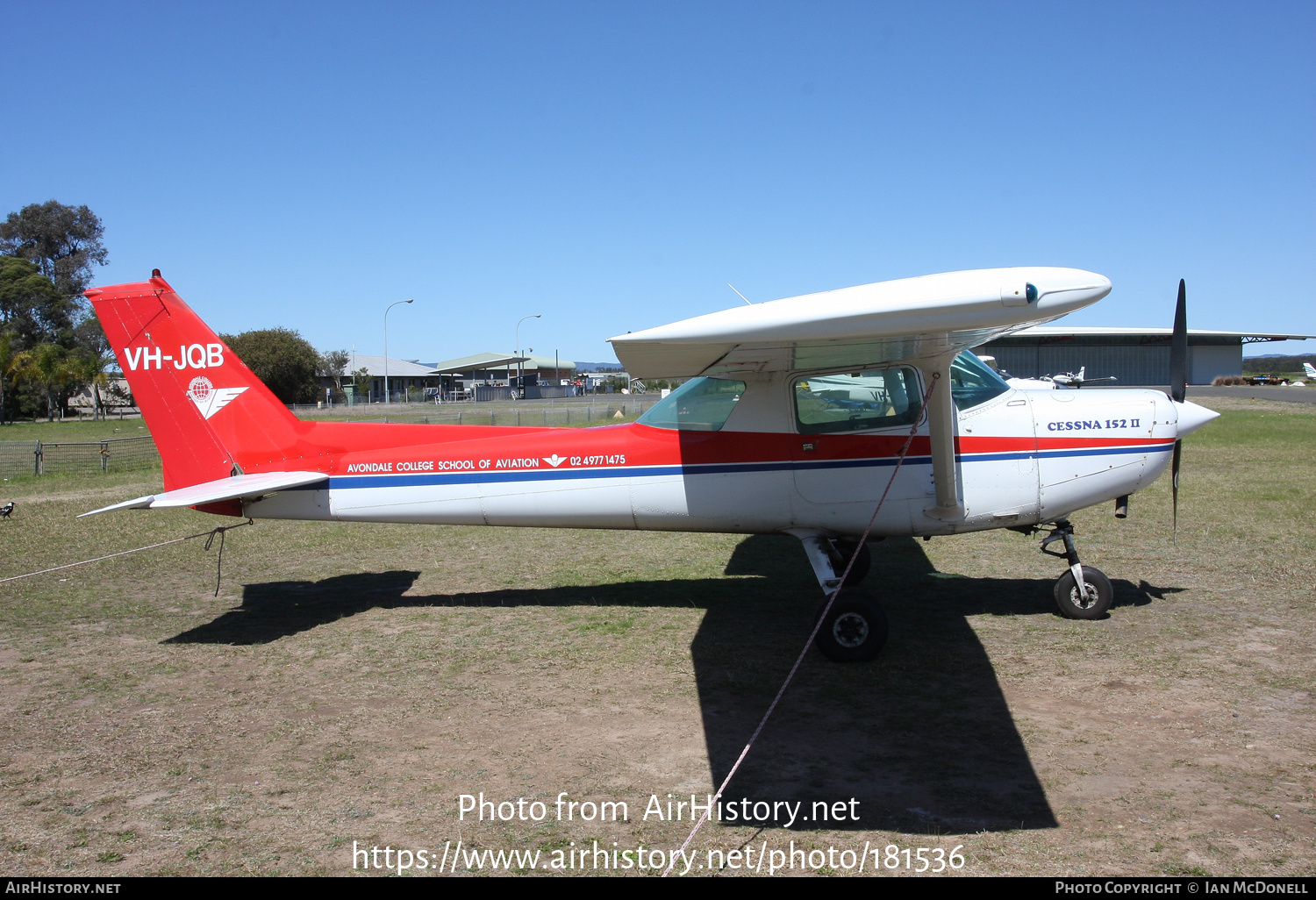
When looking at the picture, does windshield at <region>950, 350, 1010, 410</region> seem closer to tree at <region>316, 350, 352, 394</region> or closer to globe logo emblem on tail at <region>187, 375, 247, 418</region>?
globe logo emblem on tail at <region>187, 375, 247, 418</region>

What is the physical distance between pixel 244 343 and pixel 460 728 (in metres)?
68.4

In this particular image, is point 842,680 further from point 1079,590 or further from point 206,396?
point 206,396

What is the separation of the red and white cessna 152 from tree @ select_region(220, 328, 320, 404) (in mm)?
60670

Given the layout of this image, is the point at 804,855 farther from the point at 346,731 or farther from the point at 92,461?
the point at 92,461

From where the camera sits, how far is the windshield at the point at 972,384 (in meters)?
6.55

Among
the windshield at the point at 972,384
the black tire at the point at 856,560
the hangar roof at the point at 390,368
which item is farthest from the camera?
the hangar roof at the point at 390,368

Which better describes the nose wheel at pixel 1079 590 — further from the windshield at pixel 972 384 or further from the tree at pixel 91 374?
the tree at pixel 91 374

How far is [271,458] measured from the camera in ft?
24.7

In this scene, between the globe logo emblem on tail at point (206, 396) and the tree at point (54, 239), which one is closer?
the globe logo emblem on tail at point (206, 396)

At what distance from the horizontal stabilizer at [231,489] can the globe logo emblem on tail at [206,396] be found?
2.22 ft

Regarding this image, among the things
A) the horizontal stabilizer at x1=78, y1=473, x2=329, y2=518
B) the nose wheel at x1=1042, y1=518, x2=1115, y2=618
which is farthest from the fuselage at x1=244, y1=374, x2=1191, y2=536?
the nose wheel at x1=1042, y1=518, x2=1115, y2=618

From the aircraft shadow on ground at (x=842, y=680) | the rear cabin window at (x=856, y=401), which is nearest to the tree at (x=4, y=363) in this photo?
the aircraft shadow on ground at (x=842, y=680)

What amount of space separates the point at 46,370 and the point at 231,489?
223ft

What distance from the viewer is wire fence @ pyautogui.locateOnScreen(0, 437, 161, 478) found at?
67.5 ft
